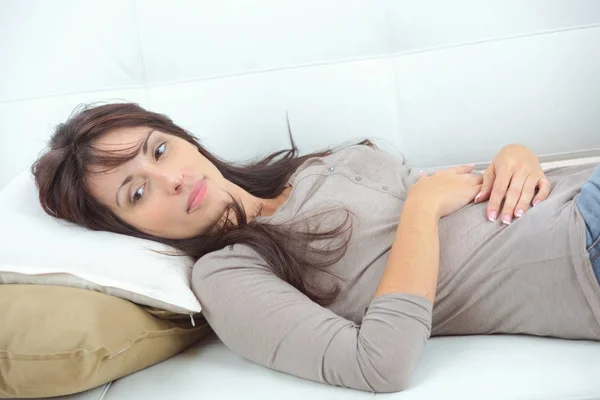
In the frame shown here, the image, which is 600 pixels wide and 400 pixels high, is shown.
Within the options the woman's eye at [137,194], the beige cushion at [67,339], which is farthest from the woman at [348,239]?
the beige cushion at [67,339]

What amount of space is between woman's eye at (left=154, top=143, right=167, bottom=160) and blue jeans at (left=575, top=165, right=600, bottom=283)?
2.64 ft

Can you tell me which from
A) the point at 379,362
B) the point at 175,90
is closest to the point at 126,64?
the point at 175,90

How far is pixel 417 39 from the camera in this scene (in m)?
1.77

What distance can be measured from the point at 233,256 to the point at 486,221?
18.7 inches

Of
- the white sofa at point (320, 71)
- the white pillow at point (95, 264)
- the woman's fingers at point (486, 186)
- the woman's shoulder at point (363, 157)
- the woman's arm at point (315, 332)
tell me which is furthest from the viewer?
the white sofa at point (320, 71)

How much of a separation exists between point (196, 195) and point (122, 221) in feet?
0.52

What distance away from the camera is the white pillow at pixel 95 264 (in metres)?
1.28

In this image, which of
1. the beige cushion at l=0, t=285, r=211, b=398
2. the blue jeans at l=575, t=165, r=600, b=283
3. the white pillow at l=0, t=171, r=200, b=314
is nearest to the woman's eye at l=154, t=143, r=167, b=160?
the white pillow at l=0, t=171, r=200, b=314

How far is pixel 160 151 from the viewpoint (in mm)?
1466

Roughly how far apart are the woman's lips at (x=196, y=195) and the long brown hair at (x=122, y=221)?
0.21 ft

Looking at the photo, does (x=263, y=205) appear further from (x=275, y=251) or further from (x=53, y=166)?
(x=53, y=166)

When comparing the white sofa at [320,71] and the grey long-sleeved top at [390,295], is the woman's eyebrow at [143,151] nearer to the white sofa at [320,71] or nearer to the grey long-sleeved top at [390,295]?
the grey long-sleeved top at [390,295]

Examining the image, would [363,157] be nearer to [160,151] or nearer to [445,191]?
[445,191]

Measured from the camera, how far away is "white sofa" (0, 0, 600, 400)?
1746 mm
